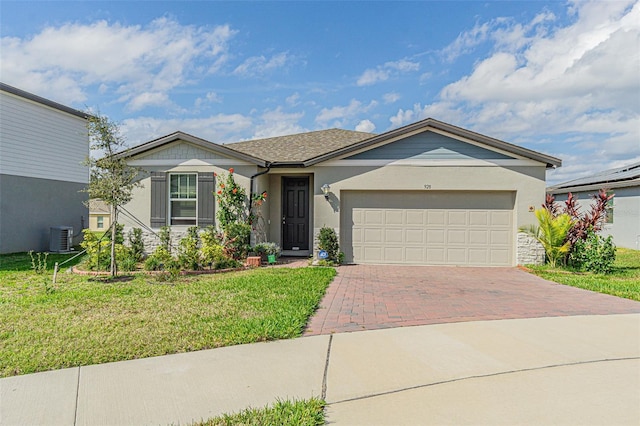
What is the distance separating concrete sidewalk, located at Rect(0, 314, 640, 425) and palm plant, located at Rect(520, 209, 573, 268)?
21.4 feet

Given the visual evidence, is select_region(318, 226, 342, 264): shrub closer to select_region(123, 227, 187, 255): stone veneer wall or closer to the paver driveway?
the paver driveway

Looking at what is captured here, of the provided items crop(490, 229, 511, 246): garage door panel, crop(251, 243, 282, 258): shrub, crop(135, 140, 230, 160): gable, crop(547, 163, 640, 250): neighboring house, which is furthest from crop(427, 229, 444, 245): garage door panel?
crop(547, 163, 640, 250): neighboring house

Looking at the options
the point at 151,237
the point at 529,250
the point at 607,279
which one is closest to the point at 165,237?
the point at 151,237

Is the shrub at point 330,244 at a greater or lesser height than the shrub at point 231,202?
lesser

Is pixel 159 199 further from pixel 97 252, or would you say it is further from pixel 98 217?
pixel 98 217

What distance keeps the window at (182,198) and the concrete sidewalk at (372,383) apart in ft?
28.1

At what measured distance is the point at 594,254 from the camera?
1059cm

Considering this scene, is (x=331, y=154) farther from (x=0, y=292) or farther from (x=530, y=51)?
(x=0, y=292)

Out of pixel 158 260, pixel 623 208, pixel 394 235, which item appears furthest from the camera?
pixel 623 208

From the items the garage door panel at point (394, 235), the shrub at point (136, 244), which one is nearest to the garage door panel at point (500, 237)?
the garage door panel at point (394, 235)

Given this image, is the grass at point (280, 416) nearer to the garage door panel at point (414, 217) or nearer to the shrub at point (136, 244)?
the garage door panel at point (414, 217)

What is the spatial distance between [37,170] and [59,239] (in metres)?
2.77

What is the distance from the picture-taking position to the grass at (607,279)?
320 inches

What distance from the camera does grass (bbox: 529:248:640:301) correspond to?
8127 mm
